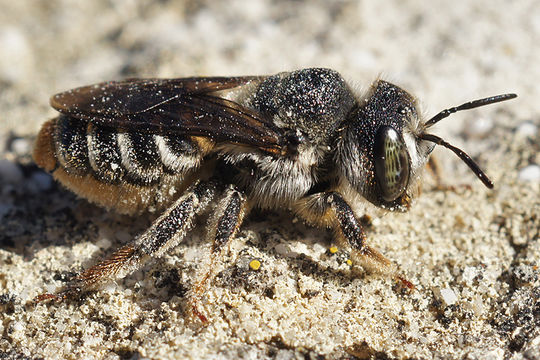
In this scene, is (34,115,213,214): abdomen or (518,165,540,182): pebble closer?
(34,115,213,214): abdomen

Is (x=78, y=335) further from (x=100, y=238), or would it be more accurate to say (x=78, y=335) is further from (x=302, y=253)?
(x=302, y=253)

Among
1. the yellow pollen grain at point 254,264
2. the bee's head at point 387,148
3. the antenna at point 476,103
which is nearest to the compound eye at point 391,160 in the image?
the bee's head at point 387,148

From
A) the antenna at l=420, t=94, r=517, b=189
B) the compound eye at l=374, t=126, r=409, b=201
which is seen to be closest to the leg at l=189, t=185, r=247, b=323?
the compound eye at l=374, t=126, r=409, b=201

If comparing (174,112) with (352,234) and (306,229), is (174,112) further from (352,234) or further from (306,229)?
(352,234)

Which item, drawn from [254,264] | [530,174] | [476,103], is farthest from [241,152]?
[530,174]

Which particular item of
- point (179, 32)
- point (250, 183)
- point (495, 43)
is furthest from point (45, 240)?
point (495, 43)

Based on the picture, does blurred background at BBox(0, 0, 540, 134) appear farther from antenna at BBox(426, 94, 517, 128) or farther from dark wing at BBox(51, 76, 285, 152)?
dark wing at BBox(51, 76, 285, 152)
